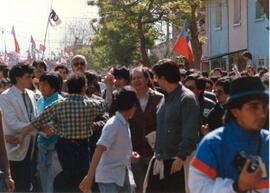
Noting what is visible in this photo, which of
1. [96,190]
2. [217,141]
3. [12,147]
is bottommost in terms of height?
[96,190]

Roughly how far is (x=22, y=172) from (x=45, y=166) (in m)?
0.31

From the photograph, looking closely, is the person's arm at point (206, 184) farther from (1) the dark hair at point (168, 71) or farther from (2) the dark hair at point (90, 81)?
(2) the dark hair at point (90, 81)

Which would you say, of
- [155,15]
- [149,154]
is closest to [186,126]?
[149,154]

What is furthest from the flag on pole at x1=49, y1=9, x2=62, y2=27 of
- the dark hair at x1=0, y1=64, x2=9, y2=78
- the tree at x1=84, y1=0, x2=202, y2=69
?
the dark hair at x1=0, y1=64, x2=9, y2=78

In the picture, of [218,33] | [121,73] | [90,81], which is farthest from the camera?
[218,33]

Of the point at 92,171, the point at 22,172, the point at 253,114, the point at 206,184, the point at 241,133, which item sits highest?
the point at 253,114

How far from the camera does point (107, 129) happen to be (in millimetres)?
6906

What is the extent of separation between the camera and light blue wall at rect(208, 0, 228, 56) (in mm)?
40344

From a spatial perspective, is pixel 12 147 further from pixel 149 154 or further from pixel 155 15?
pixel 155 15

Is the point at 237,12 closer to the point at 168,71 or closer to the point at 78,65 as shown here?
the point at 78,65

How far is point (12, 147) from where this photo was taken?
27.9 feet

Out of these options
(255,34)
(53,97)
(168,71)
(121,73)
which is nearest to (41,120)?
(53,97)

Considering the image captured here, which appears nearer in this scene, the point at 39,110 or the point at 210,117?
the point at 210,117

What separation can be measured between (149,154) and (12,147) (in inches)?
63.4
